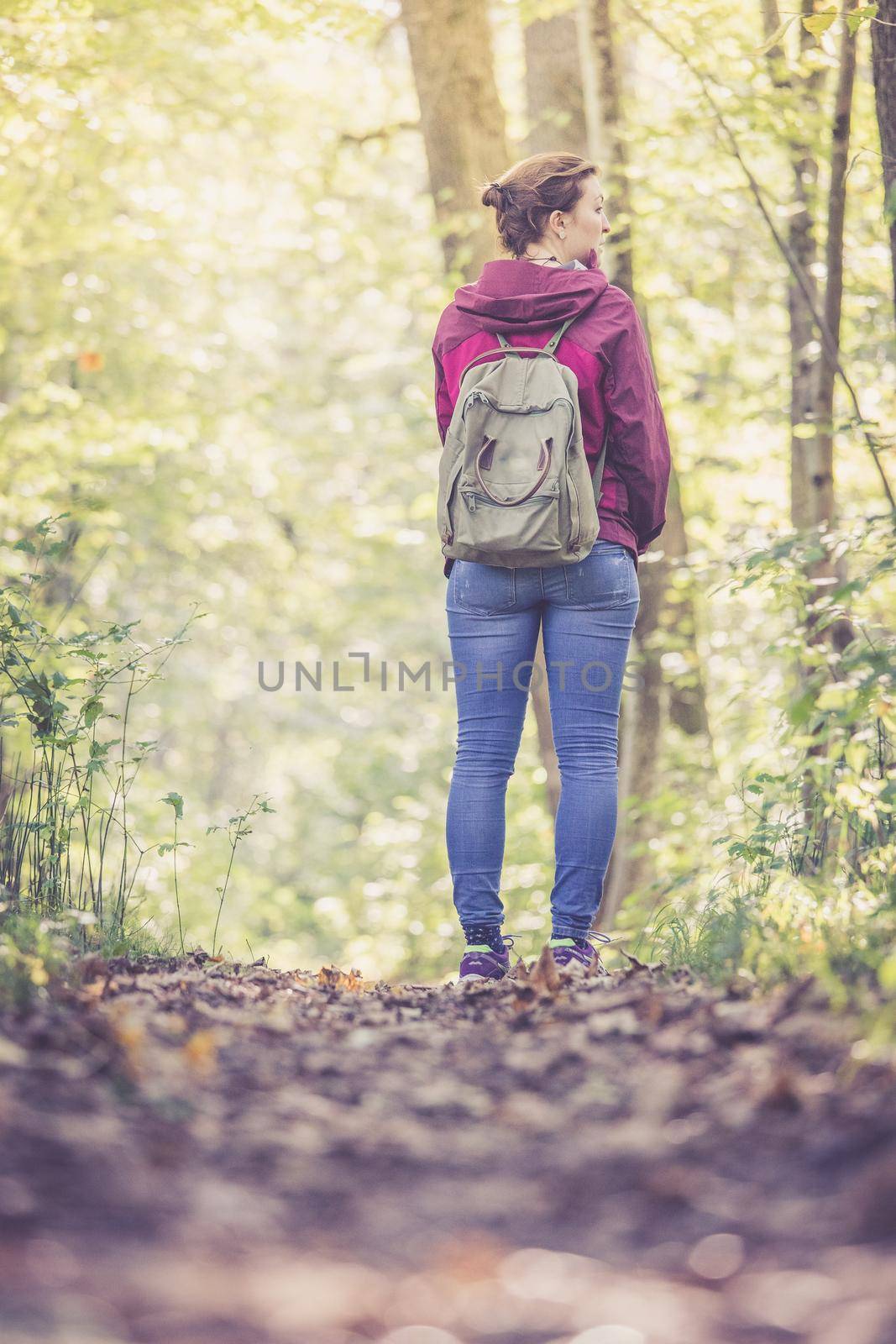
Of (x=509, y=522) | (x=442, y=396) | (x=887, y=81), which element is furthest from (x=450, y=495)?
(x=887, y=81)

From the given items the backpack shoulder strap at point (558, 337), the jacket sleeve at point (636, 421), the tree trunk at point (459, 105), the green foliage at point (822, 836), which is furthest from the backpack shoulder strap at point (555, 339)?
the tree trunk at point (459, 105)

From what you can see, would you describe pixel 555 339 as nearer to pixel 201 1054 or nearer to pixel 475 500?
pixel 475 500

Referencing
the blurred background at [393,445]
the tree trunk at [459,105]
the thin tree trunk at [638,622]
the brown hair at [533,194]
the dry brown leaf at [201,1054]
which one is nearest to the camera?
the dry brown leaf at [201,1054]

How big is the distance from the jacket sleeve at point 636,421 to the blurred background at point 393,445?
2.06 feet

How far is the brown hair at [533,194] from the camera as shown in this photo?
3436 millimetres

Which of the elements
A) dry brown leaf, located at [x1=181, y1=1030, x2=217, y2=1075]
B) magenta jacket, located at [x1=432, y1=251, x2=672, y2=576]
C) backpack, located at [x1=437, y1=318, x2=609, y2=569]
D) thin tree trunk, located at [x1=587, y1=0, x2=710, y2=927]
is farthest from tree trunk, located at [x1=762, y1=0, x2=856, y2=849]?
dry brown leaf, located at [x1=181, y1=1030, x2=217, y2=1075]

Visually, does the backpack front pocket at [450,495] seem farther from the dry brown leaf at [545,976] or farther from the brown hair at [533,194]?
the dry brown leaf at [545,976]

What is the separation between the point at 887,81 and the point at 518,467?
1622mm

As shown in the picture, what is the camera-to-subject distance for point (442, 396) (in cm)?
357

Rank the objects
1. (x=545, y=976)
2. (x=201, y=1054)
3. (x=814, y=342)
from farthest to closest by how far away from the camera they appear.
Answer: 1. (x=814, y=342)
2. (x=545, y=976)
3. (x=201, y=1054)

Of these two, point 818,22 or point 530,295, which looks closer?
point 530,295

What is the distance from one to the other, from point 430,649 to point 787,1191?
14.2 metres

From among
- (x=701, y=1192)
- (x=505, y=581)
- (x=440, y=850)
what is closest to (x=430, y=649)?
(x=440, y=850)

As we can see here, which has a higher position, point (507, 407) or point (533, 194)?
point (533, 194)
